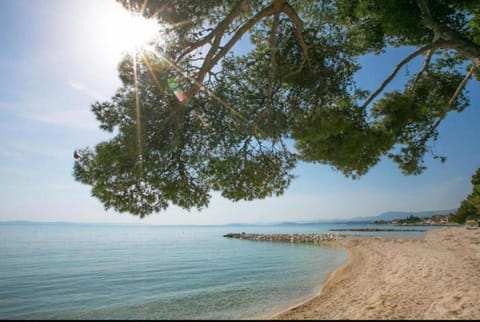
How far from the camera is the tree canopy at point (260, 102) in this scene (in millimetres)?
6363

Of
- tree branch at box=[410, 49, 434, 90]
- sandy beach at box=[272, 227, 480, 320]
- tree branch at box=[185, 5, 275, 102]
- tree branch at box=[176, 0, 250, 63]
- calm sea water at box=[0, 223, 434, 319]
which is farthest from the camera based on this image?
calm sea water at box=[0, 223, 434, 319]

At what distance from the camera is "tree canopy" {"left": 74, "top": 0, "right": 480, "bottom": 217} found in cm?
636

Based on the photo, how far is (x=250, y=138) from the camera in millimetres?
7137

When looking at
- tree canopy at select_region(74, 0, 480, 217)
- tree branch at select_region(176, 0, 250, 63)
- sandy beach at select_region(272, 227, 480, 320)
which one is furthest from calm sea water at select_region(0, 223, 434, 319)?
tree branch at select_region(176, 0, 250, 63)

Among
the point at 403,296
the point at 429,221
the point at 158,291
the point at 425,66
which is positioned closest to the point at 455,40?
the point at 425,66

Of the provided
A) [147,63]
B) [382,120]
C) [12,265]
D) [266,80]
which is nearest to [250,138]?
[266,80]

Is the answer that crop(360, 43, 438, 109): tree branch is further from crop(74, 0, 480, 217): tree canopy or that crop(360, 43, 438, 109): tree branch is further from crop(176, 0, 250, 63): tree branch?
crop(176, 0, 250, 63): tree branch

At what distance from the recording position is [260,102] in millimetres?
Result: 7992

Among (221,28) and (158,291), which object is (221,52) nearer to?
(221,28)

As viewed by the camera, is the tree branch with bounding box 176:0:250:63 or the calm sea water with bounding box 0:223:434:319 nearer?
the tree branch with bounding box 176:0:250:63

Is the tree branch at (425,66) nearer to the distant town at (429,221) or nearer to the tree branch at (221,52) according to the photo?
the tree branch at (221,52)

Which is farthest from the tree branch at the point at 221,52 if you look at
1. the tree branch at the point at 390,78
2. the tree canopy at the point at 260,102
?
the tree branch at the point at 390,78

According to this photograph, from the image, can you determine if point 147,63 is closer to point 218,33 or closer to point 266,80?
point 218,33

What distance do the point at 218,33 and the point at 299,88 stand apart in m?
3.09
